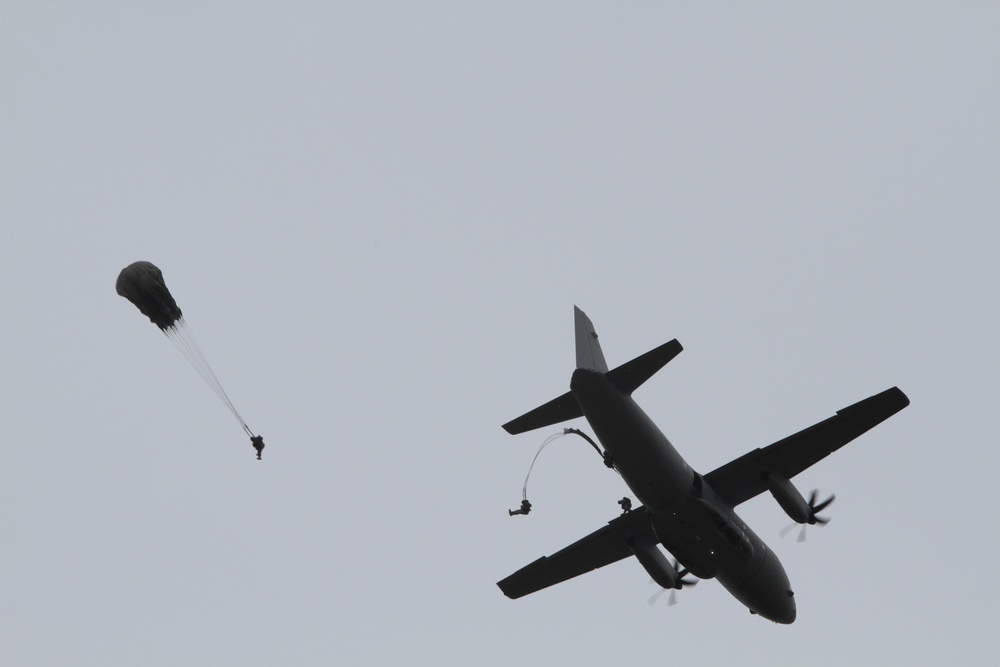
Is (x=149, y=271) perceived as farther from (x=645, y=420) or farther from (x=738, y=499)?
(x=738, y=499)

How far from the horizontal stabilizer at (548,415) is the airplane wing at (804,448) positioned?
5.02m

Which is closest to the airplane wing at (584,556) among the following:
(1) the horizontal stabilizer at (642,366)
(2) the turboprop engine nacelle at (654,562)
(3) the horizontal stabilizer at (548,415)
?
(2) the turboprop engine nacelle at (654,562)

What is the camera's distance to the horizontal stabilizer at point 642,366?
24.8 metres

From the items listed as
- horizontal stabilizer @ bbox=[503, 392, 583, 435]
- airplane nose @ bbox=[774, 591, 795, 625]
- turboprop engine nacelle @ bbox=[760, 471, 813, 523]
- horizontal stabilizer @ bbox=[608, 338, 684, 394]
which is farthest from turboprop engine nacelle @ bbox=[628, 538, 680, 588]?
horizontal stabilizer @ bbox=[608, 338, 684, 394]

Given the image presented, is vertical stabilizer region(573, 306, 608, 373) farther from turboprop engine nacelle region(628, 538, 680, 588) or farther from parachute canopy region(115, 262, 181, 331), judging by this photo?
parachute canopy region(115, 262, 181, 331)

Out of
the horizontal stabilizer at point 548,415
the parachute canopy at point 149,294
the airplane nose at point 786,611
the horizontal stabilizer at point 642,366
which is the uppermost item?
the parachute canopy at point 149,294

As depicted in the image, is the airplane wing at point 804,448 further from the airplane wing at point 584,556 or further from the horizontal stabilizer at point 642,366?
the horizontal stabilizer at point 642,366

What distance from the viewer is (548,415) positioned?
26.6 m

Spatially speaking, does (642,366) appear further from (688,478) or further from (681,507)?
(681,507)

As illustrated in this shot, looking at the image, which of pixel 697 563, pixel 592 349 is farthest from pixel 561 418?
pixel 697 563

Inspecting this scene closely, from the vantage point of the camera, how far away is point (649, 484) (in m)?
25.5

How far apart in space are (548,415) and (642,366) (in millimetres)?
3341

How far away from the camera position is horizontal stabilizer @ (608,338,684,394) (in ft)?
81.3

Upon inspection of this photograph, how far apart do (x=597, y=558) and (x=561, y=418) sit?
291 inches
